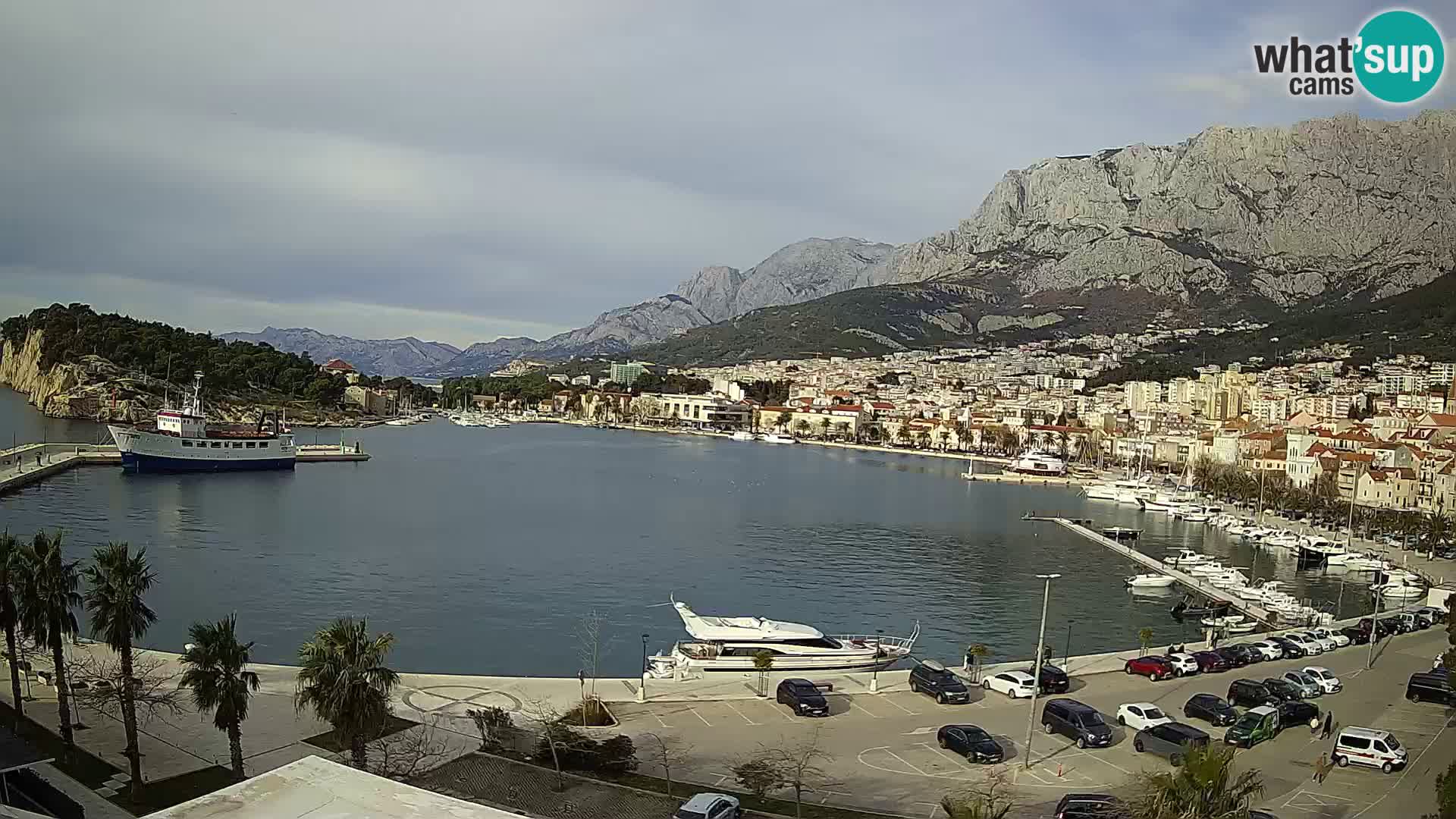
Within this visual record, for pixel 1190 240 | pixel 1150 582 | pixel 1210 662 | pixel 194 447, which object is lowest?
pixel 1150 582

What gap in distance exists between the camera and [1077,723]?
13484 millimetres

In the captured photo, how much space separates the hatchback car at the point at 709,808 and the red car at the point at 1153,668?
10.3 m

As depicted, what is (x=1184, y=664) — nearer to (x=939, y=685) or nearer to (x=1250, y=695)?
(x=1250, y=695)

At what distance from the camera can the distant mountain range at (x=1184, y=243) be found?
433 ft

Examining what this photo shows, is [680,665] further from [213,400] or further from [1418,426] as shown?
[213,400]

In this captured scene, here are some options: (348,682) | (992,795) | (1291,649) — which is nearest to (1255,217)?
(1291,649)

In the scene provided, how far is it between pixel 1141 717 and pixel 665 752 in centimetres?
671

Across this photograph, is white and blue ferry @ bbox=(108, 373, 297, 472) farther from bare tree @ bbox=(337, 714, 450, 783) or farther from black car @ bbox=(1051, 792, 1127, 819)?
black car @ bbox=(1051, 792, 1127, 819)

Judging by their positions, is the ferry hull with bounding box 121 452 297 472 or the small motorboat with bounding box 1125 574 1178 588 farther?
the ferry hull with bounding box 121 452 297 472

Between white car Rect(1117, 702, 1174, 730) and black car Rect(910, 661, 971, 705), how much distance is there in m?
2.26

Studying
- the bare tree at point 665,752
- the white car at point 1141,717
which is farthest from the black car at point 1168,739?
the bare tree at point 665,752

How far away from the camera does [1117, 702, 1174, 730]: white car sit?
537 inches

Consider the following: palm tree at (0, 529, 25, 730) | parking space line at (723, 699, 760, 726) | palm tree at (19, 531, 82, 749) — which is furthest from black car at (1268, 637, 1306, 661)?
palm tree at (0, 529, 25, 730)

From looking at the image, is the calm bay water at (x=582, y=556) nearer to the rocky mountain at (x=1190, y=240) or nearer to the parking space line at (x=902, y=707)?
the parking space line at (x=902, y=707)
